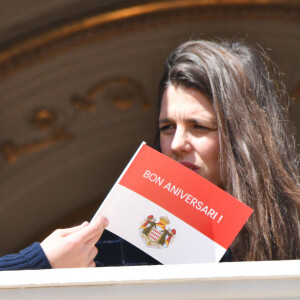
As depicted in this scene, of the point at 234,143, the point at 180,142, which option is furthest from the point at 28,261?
the point at 234,143

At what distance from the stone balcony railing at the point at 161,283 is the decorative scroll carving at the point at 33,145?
1.58m

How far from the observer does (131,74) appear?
241 centimetres

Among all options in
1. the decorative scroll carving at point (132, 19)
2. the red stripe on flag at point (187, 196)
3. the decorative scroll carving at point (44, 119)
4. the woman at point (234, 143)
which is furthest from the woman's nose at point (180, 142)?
the decorative scroll carving at point (44, 119)

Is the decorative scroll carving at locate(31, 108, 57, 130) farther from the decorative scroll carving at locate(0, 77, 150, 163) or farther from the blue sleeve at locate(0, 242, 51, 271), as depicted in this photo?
the blue sleeve at locate(0, 242, 51, 271)

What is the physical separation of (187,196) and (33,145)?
1348 mm

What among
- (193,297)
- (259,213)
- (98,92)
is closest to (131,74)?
(98,92)

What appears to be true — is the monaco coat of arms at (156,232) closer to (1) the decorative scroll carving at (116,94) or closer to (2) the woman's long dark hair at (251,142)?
(2) the woman's long dark hair at (251,142)

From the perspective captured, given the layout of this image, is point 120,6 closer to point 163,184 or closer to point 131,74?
point 131,74

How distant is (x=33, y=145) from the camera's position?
8.09 ft

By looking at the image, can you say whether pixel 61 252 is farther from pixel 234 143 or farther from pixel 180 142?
pixel 234 143

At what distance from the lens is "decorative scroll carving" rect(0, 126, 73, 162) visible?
245 centimetres

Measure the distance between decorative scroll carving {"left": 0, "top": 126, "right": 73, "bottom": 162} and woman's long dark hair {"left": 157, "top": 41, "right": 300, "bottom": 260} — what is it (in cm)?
95

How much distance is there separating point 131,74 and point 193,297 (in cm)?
159

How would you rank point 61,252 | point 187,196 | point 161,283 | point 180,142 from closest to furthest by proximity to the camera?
point 161,283 → point 61,252 → point 187,196 → point 180,142
